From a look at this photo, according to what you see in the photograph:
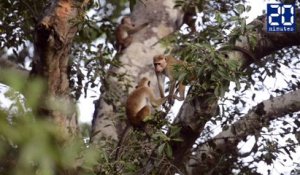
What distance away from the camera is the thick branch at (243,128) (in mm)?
3367

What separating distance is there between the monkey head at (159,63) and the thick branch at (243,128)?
2.81ft

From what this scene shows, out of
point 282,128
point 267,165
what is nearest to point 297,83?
point 282,128

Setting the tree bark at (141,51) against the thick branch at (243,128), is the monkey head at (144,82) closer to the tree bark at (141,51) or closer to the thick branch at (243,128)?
the tree bark at (141,51)

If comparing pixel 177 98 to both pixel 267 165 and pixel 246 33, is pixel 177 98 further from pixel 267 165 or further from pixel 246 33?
pixel 246 33

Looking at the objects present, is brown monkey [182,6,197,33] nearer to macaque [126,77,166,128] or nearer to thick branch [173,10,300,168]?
macaque [126,77,166,128]

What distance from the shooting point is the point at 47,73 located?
2061mm

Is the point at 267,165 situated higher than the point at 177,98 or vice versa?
the point at 177,98

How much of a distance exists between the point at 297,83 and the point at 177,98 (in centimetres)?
96

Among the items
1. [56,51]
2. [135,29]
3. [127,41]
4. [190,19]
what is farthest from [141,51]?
[56,51]

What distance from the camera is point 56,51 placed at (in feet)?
6.68
